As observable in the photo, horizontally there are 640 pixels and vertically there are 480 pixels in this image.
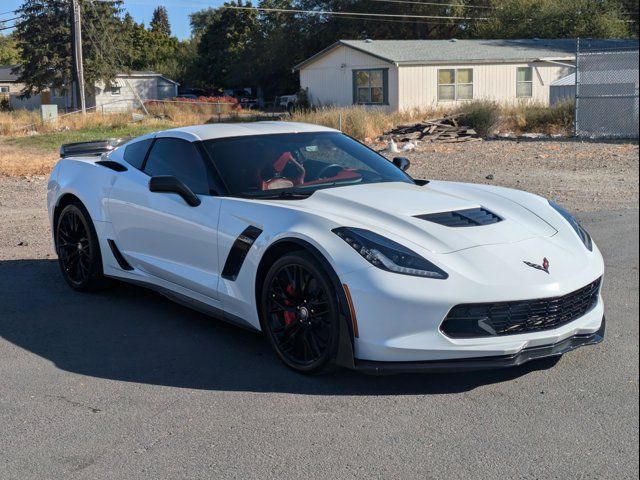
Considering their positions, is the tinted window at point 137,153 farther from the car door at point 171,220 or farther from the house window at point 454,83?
the house window at point 454,83

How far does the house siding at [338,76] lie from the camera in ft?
122

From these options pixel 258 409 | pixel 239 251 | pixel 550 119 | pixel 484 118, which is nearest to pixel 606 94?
pixel 550 119

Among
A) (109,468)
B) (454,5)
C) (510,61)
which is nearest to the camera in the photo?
(109,468)

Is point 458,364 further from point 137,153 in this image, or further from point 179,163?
point 137,153

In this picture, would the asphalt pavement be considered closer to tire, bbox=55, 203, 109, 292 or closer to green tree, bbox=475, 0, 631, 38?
tire, bbox=55, 203, 109, 292

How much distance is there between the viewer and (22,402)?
445 centimetres

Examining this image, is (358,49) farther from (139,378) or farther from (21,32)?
(139,378)

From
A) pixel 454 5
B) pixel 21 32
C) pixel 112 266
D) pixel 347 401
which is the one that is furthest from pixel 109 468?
pixel 21 32

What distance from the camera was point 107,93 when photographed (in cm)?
6556

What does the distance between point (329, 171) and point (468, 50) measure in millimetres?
35407

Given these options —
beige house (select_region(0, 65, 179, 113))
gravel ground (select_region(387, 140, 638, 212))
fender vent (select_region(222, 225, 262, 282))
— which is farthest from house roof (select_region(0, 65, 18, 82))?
fender vent (select_region(222, 225, 262, 282))

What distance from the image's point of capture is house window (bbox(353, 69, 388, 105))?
37.6 m

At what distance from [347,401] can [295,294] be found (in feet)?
2.35

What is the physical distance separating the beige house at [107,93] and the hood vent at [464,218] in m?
56.5
